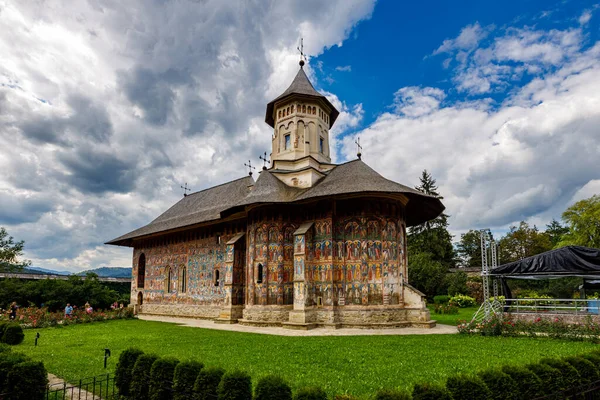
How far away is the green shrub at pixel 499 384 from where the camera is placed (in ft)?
16.7

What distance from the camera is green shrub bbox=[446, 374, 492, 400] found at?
190 inches

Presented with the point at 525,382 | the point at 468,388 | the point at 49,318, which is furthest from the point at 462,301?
the point at 468,388

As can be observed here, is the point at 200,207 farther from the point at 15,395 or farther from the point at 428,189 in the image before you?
the point at 428,189

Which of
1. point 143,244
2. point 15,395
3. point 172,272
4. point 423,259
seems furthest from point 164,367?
point 423,259

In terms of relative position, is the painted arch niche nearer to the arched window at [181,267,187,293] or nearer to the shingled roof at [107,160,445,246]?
the shingled roof at [107,160,445,246]

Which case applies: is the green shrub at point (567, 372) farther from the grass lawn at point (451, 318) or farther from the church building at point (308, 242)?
the grass lawn at point (451, 318)

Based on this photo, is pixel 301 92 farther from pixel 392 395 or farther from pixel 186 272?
pixel 392 395

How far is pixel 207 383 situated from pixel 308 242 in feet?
38.9

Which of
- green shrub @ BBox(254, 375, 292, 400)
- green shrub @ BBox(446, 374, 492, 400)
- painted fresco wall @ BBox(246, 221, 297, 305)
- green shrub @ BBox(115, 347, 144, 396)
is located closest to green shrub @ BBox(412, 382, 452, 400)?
green shrub @ BBox(446, 374, 492, 400)

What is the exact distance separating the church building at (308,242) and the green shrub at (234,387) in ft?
36.3

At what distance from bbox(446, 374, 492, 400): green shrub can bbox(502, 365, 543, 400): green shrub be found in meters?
0.62

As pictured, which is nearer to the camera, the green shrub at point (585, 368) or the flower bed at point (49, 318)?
the green shrub at point (585, 368)

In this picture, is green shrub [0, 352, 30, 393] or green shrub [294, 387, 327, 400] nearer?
green shrub [294, 387, 327, 400]

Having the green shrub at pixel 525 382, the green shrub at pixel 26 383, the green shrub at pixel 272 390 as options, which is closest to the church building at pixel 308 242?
the green shrub at pixel 525 382
